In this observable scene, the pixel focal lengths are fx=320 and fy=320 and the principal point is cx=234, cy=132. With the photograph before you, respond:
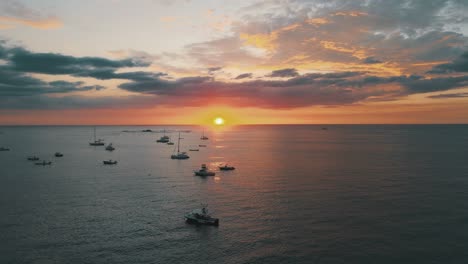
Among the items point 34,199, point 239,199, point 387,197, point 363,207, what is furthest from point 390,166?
point 34,199

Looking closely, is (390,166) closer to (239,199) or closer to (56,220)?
(239,199)

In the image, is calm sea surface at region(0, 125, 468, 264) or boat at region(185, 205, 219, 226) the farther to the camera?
boat at region(185, 205, 219, 226)

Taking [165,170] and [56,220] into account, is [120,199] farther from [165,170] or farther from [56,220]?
[165,170]

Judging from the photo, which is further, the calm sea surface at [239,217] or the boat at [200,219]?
the boat at [200,219]

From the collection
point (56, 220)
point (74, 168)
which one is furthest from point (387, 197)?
point (74, 168)

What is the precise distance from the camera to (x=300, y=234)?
66188 mm

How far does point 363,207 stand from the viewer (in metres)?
83.8

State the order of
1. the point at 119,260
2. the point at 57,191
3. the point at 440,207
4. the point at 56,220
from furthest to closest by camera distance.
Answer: the point at 57,191
the point at 440,207
the point at 56,220
the point at 119,260

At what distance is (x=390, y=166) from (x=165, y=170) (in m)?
107

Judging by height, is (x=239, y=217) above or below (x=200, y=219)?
below

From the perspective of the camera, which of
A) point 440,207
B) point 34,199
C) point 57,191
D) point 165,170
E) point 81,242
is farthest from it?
point 165,170

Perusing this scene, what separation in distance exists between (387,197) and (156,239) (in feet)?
220

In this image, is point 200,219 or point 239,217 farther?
point 239,217

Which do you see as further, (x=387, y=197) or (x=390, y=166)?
(x=390, y=166)
